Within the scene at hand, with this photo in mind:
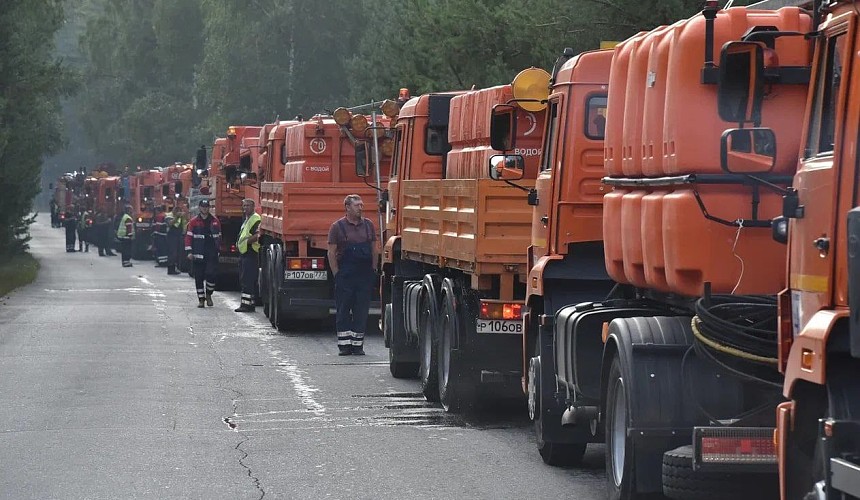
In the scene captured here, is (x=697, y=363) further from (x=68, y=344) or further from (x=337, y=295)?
(x=68, y=344)

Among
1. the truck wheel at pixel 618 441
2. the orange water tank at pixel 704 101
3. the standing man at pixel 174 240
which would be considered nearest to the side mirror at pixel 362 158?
the truck wheel at pixel 618 441

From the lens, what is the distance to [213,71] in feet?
219

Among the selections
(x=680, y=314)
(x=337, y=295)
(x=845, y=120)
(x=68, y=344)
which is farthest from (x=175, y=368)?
(x=845, y=120)

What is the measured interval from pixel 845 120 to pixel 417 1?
28.9 meters

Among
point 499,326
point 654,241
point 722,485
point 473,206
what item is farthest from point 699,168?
point 499,326

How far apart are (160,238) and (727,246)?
1612 inches

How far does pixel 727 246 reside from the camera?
741 cm

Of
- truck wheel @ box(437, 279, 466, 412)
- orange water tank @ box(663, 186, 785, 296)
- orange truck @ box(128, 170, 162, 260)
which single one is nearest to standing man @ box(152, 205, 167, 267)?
orange truck @ box(128, 170, 162, 260)

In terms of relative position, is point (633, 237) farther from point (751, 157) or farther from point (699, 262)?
point (751, 157)

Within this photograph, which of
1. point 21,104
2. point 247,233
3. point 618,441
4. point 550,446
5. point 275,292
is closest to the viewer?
point 618,441

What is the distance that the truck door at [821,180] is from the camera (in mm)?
5634

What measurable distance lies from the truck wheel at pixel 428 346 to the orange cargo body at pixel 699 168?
5172 mm

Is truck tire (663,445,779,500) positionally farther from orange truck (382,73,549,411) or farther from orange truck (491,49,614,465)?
orange truck (382,73,549,411)

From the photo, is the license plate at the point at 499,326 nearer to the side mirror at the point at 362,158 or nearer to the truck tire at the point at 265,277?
the side mirror at the point at 362,158
